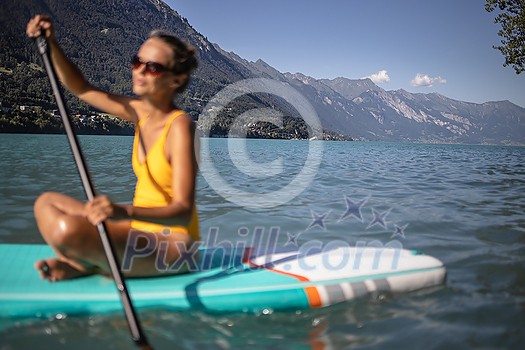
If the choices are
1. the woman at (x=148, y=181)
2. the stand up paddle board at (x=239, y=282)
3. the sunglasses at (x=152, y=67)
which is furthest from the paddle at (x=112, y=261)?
the sunglasses at (x=152, y=67)

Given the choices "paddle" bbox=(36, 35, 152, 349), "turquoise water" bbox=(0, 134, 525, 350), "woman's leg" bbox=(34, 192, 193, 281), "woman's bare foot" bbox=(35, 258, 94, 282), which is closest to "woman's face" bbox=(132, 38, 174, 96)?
"paddle" bbox=(36, 35, 152, 349)

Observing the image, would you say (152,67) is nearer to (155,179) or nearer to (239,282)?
(155,179)

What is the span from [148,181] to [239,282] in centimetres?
136

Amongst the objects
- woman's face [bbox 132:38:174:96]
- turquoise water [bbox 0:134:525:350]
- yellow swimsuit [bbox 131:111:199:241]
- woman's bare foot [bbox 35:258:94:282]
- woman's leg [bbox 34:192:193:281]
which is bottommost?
turquoise water [bbox 0:134:525:350]

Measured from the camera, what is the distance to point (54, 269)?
3.60m

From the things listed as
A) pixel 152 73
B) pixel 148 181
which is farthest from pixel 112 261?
pixel 152 73

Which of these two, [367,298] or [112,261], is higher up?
[112,261]

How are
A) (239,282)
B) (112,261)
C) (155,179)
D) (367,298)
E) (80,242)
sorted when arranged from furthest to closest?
(367,298) < (239,282) < (155,179) < (80,242) < (112,261)

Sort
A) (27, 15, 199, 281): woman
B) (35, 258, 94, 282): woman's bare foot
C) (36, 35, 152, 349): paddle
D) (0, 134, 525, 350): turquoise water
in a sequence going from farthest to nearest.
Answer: (35, 258, 94, 282): woman's bare foot → (0, 134, 525, 350): turquoise water → (27, 15, 199, 281): woman → (36, 35, 152, 349): paddle

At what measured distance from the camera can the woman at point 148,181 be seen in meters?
3.01

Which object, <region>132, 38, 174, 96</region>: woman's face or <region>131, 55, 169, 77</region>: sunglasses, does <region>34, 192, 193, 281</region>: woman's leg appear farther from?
<region>131, 55, 169, 77</region>: sunglasses

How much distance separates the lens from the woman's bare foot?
359 cm

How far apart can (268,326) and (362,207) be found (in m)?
6.98

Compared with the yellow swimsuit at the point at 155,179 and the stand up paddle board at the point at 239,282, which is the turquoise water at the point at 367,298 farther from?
the yellow swimsuit at the point at 155,179
